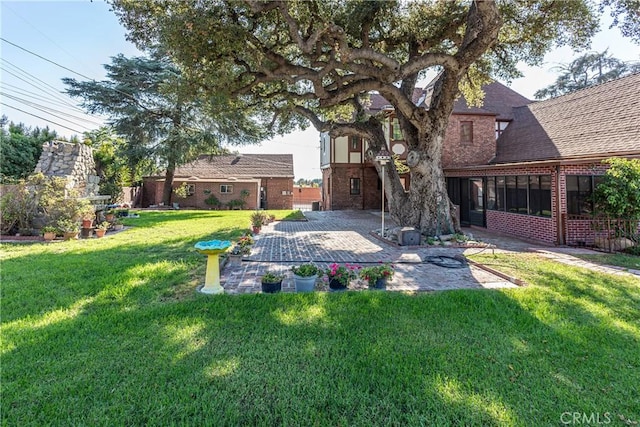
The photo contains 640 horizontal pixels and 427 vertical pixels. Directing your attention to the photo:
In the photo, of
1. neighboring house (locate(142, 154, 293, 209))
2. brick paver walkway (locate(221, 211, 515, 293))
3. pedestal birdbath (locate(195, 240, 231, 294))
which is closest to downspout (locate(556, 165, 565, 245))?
brick paver walkway (locate(221, 211, 515, 293))

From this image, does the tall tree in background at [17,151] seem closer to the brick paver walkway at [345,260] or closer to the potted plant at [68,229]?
the potted plant at [68,229]

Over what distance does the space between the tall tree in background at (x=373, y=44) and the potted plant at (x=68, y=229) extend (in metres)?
5.81

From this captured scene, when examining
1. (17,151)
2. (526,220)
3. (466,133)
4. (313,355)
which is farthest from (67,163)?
(466,133)

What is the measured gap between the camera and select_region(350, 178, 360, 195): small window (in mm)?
22016

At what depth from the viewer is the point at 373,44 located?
36.4 feet

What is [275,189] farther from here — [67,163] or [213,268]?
[213,268]

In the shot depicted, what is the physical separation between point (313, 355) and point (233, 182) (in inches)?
921

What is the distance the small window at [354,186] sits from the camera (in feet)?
72.2

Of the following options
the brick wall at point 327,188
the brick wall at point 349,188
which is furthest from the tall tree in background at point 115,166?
the brick wall at point 349,188

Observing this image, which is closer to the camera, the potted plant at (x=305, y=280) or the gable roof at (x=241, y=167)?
the potted plant at (x=305, y=280)

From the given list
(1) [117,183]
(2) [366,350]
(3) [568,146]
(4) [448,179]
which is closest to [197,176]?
(1) [117,183]

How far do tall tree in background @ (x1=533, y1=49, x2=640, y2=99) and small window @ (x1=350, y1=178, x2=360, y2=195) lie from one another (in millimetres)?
19802

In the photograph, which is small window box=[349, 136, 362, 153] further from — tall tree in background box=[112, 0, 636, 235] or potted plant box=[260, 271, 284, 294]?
potted plant box=[260, 271, 284, 294]

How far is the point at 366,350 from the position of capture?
3174 mm
